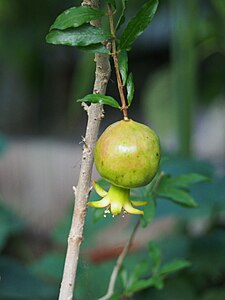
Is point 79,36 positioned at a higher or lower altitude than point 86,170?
higher

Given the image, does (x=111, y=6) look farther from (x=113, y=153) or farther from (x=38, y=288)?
(x=38, y=288)

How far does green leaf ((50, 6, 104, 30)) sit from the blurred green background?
1.24 ft

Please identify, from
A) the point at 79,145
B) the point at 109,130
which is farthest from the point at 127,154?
the point at 79,145

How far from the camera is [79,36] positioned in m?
0.60

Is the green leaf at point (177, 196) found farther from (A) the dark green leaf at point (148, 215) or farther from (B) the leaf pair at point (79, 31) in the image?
(B) the leaf pair at point (79, 31)

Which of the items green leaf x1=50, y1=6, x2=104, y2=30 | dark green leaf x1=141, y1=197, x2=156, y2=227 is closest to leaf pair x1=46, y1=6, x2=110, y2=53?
green leaf x1=50, y1=6, x2=104, y2=30

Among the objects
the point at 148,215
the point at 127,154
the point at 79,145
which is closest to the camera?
the point at 127,154

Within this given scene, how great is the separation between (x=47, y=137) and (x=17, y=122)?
0.37m

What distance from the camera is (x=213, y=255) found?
137 cm

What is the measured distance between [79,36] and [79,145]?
282 centimetres

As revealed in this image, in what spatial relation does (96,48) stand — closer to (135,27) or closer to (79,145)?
(135,27)

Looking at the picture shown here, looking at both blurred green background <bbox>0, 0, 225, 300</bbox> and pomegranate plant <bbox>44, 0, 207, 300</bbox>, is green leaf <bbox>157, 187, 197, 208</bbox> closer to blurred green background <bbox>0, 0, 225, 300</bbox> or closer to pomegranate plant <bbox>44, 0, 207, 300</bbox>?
blurred green background <bbox>0, 0, 225, 300</bbox>

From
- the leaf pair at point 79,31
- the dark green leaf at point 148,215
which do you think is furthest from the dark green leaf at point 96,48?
the dark green leaf at point 148,215

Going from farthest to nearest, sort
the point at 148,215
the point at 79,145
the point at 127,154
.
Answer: the point at 79,145 → the point at 148,215 → the point at 127,154
